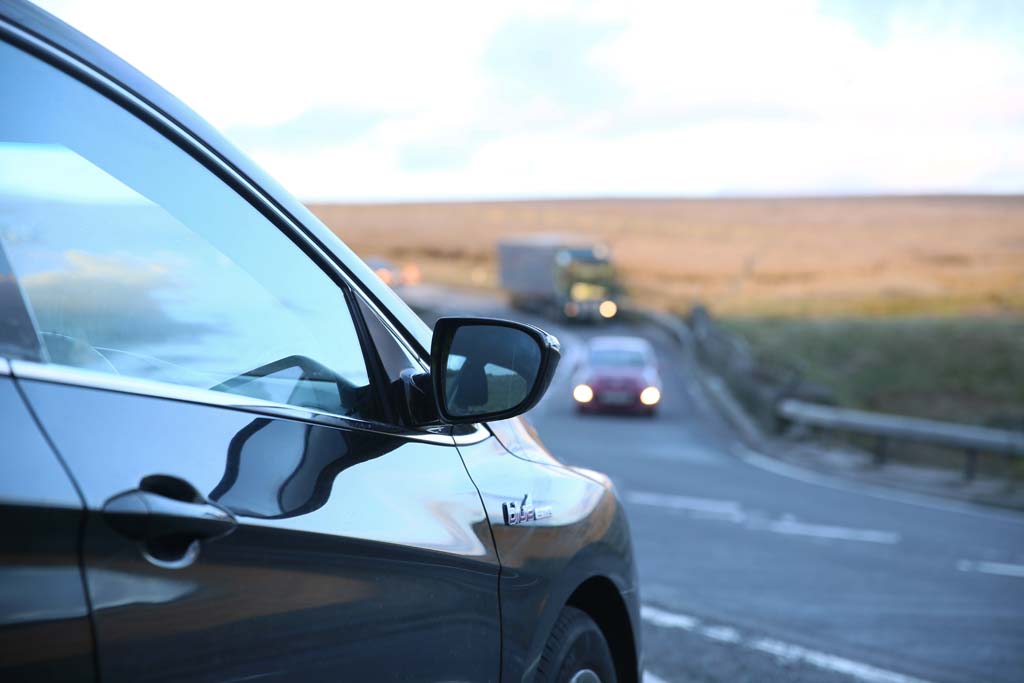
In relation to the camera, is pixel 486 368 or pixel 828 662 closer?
pixel 486 368

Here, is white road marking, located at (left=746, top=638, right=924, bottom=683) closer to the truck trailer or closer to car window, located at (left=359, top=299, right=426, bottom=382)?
car window, located at (left=359, top=299, right=426, bottom=382)

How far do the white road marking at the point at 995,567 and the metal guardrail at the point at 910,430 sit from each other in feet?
19.2

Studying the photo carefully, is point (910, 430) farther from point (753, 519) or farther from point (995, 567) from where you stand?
point (995, 567)

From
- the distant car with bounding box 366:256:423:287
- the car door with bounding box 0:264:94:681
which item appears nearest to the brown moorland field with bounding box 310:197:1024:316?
the distant car with bounding box 366:256:423:287

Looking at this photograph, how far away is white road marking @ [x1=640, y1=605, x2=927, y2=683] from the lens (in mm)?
5734

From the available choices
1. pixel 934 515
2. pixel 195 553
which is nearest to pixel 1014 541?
pixel 934 515

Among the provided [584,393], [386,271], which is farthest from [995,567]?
[386,271]

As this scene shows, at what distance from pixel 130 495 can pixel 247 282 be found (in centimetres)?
69

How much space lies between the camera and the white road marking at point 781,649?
5.73m

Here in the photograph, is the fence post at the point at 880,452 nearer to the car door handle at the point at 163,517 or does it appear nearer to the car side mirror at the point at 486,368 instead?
the car side mirror at the point at 486,368

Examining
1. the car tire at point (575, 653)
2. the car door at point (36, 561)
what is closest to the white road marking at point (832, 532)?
the car tire at point (575, 653)

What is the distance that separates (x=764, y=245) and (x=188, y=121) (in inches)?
4648

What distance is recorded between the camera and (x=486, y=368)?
7.83ft

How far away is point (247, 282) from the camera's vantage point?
7.17 feet
